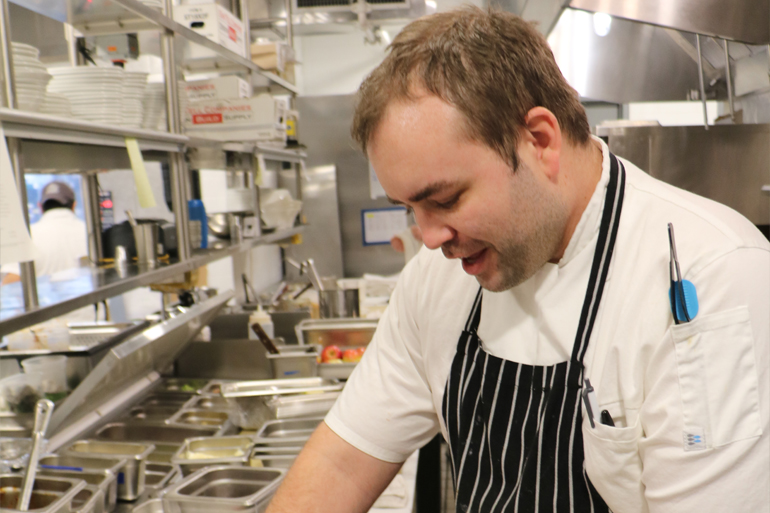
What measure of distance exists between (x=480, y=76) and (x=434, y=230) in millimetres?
249

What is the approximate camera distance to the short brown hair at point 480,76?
38.4 inches

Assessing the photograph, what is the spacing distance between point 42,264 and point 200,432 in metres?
2.24

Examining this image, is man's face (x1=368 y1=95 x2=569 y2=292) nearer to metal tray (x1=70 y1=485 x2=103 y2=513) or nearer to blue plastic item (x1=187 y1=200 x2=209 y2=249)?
metal tray (x1=70 y1=485 x2=103 y2=513)

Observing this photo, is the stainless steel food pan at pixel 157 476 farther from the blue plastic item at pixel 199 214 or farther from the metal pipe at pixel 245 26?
the metal pipe at pixel 245 26

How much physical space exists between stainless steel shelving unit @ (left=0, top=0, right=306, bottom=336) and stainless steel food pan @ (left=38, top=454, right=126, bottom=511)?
18.4 inches

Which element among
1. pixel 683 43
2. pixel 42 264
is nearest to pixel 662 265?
pixel 683 43

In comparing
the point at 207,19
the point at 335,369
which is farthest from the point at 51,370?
the point at 207,19

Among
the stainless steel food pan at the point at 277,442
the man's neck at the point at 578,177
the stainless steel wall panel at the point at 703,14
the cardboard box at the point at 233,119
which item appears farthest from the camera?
the cardboard box at the point at 233,119

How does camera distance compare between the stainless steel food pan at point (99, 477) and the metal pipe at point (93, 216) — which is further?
the metal pipe at point (93, 216)

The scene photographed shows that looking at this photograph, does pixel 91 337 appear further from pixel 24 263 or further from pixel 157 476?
pixel 24 263

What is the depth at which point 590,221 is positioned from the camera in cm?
110

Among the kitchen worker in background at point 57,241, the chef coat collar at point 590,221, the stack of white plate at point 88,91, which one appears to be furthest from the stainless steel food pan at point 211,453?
the kitchen worker in background at point 57,241

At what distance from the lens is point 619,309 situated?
3.44ft

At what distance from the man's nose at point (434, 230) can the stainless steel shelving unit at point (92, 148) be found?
1.04m
